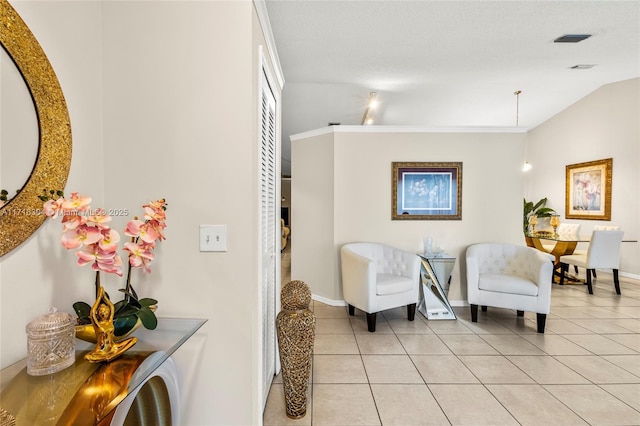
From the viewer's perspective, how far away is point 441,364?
2.48m

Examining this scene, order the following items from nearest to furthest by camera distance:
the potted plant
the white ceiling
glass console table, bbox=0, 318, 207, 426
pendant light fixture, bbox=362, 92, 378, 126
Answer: glass console table, bbox=0, 318, 207, 426 < the white ceiling < pendant light fixture, bbox=362, 92, 378, 126 < the potted plant

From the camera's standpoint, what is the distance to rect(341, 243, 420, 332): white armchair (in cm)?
311

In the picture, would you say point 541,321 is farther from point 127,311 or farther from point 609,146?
point 609,146

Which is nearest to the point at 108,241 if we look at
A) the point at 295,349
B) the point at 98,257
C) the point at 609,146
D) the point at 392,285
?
the point at 98,257

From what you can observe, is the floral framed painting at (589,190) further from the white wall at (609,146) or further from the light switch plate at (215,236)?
the light switch plate at (215,236)

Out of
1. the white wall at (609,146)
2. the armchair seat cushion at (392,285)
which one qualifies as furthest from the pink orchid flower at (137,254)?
the white wall at (609,146)

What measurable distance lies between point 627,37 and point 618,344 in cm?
333

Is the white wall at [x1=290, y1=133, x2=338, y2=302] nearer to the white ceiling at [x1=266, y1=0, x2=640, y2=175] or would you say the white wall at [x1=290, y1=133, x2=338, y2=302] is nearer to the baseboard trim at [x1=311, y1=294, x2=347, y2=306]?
the baseboard trim at [x1=311, y1=294, x2=347, y2=306]

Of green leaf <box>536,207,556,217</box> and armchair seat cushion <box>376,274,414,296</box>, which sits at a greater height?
green leaf <box>536,207,556,217</box>

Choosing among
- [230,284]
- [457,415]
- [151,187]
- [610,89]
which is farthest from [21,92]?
[610,89]

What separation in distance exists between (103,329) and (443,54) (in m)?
3.94

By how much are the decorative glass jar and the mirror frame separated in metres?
0.26

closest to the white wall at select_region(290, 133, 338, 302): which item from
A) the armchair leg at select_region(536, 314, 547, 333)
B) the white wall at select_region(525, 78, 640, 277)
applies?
the armchair leg at select_region(536, 314, 547, 333)

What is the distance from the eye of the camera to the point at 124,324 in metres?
1.08
